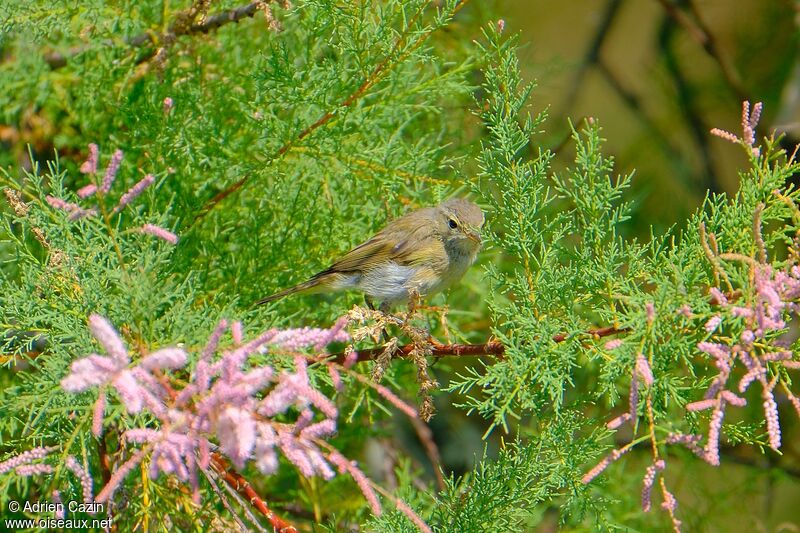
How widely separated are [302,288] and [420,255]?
69 cm

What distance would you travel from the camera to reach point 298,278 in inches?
78.4

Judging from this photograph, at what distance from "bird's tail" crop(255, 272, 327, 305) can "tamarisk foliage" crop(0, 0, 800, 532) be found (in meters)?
0.04

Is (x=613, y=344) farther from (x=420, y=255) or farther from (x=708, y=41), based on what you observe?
(x=708, y=41)

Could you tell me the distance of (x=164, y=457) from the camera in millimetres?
1090

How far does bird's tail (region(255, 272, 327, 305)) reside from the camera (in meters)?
1.88

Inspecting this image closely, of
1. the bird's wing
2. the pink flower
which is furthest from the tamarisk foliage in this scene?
the bird's wing

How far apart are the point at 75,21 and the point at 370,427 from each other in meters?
1.29

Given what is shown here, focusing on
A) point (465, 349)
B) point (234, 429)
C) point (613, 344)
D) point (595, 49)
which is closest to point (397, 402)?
point (234, 429)

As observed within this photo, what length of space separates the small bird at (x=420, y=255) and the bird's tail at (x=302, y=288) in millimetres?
210

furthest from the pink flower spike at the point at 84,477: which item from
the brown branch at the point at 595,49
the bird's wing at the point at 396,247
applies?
the brown branch at the point at 595,49

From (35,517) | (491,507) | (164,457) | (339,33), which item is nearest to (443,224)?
(339,33)

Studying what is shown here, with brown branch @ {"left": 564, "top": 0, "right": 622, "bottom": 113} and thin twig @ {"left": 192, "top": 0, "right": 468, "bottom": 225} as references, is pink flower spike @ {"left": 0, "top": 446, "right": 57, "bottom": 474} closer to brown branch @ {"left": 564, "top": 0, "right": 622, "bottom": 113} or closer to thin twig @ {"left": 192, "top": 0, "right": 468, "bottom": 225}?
thin twig @ {"left": 192, "top": 0, "right": 468, "bottom": 225}

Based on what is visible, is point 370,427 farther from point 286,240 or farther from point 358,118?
point 358,118

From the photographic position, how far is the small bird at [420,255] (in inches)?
94.9
